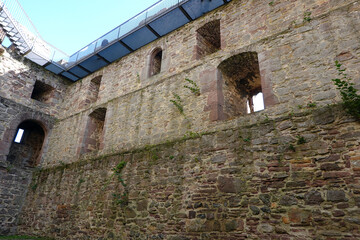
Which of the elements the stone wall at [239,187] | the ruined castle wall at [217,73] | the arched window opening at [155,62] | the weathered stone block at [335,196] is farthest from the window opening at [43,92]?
the weathered stone block at [335,196]

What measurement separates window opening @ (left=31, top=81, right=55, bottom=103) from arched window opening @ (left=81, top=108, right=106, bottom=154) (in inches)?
124

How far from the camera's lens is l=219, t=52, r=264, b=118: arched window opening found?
22.0 feet

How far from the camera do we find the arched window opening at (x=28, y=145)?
11.1 meters

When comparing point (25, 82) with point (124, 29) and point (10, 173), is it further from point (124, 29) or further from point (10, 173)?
point (124, 29)

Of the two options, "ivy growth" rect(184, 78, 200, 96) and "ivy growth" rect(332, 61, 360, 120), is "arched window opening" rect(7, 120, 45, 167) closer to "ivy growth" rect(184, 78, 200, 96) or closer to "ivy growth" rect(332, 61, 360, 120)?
"ivy growth" rect(184, 78, 200, 96)

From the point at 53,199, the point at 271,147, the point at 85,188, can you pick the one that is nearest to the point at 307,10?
the point at 271,147

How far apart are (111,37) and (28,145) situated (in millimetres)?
6404

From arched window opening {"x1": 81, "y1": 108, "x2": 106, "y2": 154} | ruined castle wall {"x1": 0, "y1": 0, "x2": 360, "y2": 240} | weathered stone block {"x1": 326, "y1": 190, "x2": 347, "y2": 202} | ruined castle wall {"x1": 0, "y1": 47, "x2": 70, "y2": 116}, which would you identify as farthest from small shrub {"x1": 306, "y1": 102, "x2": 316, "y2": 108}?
ruined castle wall {"x1": 0, "y1": 47, "x2": 70, "y2": 116}

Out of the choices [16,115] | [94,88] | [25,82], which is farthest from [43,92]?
[94,88]

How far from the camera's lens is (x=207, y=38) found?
854 cm

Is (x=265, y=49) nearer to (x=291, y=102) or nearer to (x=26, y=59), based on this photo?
(x=291, y=102)

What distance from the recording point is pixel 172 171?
20.0 feet

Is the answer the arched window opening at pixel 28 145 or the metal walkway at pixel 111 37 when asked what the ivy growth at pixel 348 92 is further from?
the arched window opening at pixel 28 145

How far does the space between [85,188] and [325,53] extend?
24.4 feet
